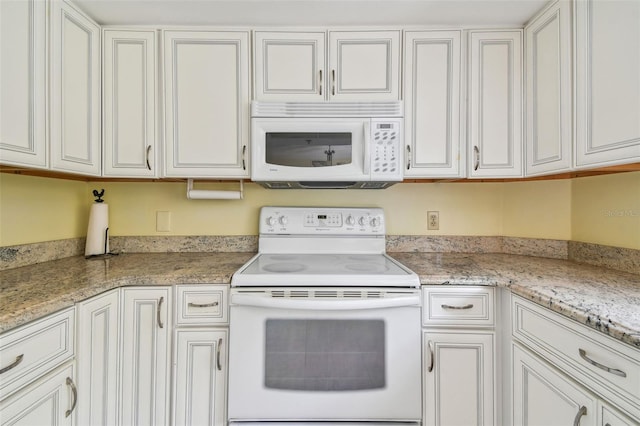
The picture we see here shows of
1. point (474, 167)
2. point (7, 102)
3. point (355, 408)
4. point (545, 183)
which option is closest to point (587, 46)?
point (474, 167)

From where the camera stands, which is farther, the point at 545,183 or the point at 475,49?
the point at 545,183

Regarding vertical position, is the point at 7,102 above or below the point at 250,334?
above

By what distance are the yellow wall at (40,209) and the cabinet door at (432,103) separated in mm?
1900

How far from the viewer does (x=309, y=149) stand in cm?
147

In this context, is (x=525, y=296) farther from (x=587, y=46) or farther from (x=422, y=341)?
(x=587, y=46)

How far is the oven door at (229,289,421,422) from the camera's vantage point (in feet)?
3.84

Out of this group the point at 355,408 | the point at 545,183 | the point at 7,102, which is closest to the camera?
the point at 7,102

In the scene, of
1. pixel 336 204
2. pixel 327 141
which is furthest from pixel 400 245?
pixel 327 141

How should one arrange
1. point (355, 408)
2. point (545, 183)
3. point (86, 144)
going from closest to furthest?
point (355, 408) < point (86, 144) < point (545, 183)

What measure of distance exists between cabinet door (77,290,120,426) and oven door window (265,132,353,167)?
94cm

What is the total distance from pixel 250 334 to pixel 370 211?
98 cm

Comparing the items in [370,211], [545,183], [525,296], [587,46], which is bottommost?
[525,296]

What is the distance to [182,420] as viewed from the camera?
1219 millimetres

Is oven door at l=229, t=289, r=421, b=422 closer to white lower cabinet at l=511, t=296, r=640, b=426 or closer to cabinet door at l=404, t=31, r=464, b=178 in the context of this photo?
white lower cabinet at l=511, t=296, r=640, b=426
